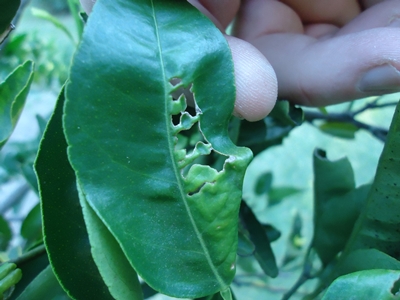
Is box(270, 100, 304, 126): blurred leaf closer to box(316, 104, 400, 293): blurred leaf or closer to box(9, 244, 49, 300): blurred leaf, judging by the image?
box(316, 104, 400, 293): blurred leaf

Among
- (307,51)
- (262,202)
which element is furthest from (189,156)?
(262,202)

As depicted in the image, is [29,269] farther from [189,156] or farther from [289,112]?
[289,112]

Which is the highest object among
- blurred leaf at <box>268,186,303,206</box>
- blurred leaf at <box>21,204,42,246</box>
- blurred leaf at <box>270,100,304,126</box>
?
blurred leaf at <box>270,100,304,126</box>

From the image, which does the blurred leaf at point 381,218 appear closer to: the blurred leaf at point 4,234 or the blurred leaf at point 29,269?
the blurred leaf at point 29,269

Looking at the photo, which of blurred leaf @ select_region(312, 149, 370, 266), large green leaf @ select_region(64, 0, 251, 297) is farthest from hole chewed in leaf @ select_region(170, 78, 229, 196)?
blurred leaf @ select_region(312, 149, 370, 266)

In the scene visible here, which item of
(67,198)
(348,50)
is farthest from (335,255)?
(67,198)

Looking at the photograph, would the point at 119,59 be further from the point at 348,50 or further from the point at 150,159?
the point at 348,50
